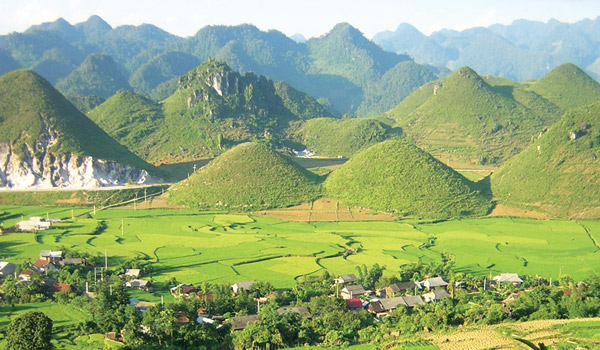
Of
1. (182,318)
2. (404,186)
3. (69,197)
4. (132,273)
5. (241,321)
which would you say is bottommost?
(241,321)

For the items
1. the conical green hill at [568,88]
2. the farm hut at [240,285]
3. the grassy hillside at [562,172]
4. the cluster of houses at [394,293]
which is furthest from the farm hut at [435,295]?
the conical green hill at [568,88]

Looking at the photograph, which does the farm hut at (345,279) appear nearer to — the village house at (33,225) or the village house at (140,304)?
the village house at (140,304)

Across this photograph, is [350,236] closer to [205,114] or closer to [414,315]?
[414,315]

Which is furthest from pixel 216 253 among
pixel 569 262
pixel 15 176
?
pixel 15 176

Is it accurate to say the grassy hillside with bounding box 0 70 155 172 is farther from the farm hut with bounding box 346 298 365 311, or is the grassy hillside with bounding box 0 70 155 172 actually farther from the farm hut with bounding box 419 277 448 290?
the farm hut with bounding box 346 298 365 311

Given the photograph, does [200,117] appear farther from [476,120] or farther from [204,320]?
[204,320]

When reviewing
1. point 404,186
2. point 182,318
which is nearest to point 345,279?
point 182,318

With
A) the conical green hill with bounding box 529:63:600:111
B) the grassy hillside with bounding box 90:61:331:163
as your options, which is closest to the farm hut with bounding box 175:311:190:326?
the grassy hillside with bounding box 90:61:331:163
